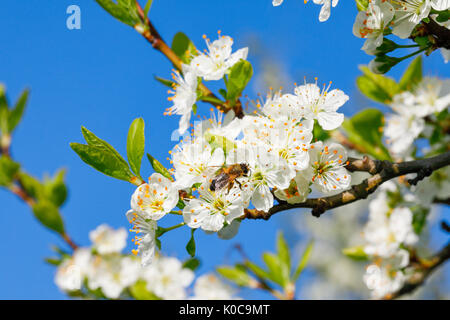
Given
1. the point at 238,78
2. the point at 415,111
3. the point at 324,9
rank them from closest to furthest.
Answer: the point at 324,9 → the point at 238,78 → the point at 415,111

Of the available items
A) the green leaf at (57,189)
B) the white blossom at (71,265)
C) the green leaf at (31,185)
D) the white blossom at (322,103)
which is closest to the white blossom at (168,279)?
the white blossom at (71,265)

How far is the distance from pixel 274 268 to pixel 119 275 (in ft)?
2.79

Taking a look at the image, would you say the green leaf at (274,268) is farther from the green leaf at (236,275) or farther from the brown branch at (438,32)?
the brown branch at (438,32)

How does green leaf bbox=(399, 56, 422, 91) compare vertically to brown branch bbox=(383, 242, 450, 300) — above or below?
above

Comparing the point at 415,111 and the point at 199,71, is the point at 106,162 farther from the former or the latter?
the point at 415,111

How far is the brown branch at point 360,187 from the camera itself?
121cm

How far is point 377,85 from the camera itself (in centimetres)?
201

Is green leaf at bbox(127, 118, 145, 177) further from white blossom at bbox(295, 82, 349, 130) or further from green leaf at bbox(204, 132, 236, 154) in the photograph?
white blossom at bbox(295, 82, 349, 130)

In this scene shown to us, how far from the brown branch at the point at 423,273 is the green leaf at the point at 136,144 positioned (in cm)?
138

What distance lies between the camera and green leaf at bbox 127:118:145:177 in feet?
4.04

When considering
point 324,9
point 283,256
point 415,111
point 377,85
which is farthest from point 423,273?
point 324,9

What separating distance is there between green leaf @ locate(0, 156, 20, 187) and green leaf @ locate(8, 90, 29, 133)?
0.61 feet

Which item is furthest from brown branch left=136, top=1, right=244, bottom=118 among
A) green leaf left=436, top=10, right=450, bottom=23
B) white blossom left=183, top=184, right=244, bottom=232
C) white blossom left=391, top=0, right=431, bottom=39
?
green leaf left=436, top=10, right=450, bottom=23
